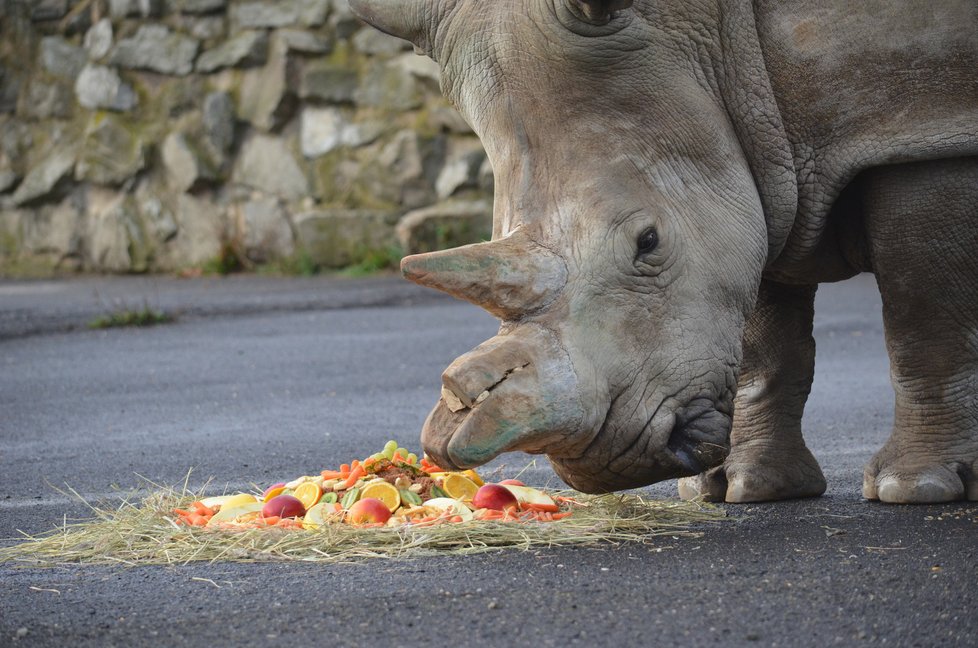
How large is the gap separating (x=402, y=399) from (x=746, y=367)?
2961mm

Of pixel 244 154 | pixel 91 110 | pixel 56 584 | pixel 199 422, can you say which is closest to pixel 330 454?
pixel 199 422

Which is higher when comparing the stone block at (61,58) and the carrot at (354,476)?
the stone block at (61,58)

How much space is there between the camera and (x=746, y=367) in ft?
18.5

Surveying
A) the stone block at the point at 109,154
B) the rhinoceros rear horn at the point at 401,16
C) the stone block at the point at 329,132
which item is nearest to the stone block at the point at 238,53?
the stone block at the point at 329,132

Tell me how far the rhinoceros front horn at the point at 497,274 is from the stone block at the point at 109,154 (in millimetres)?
12479

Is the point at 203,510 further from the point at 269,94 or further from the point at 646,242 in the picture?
the point at 269,94

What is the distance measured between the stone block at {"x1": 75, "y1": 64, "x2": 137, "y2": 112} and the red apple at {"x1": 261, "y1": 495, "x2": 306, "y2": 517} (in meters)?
12.1

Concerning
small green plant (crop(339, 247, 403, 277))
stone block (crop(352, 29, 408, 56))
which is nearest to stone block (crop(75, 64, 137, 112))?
stone block (crop(352, 29, 408, 56))

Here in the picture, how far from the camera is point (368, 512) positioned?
15.1 ft

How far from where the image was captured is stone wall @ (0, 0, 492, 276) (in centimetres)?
1491

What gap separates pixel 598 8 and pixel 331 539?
1699 mm

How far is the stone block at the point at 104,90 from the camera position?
16.1 metres

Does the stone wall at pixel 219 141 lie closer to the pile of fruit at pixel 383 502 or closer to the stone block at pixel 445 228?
the stone block at pixel 445 228

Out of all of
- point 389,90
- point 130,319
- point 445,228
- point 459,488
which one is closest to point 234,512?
point 459,488
